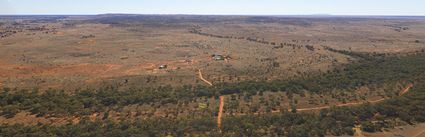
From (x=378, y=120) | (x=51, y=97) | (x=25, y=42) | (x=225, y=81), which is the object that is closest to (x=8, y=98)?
(x=51, y=97)

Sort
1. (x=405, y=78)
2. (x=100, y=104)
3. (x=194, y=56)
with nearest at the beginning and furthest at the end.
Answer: (x=100, y=104), (x=405, y=78), (x=194, y=56)

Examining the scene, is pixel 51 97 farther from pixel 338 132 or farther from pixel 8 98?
pixel 338 132

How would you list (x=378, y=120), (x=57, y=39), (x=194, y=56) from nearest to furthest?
(x=378, y=120), (x=194, y=56), (x=57, y=39)

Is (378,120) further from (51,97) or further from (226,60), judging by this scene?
(226,60)

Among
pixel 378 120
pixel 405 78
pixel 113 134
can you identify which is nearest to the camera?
pixel 113 134

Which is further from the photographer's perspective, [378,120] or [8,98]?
[8,98]

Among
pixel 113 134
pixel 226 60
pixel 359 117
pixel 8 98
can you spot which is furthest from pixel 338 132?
pixel 226 60

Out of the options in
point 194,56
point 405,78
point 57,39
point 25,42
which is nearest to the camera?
point 405,78

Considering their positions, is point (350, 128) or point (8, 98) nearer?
point (350, 128)
